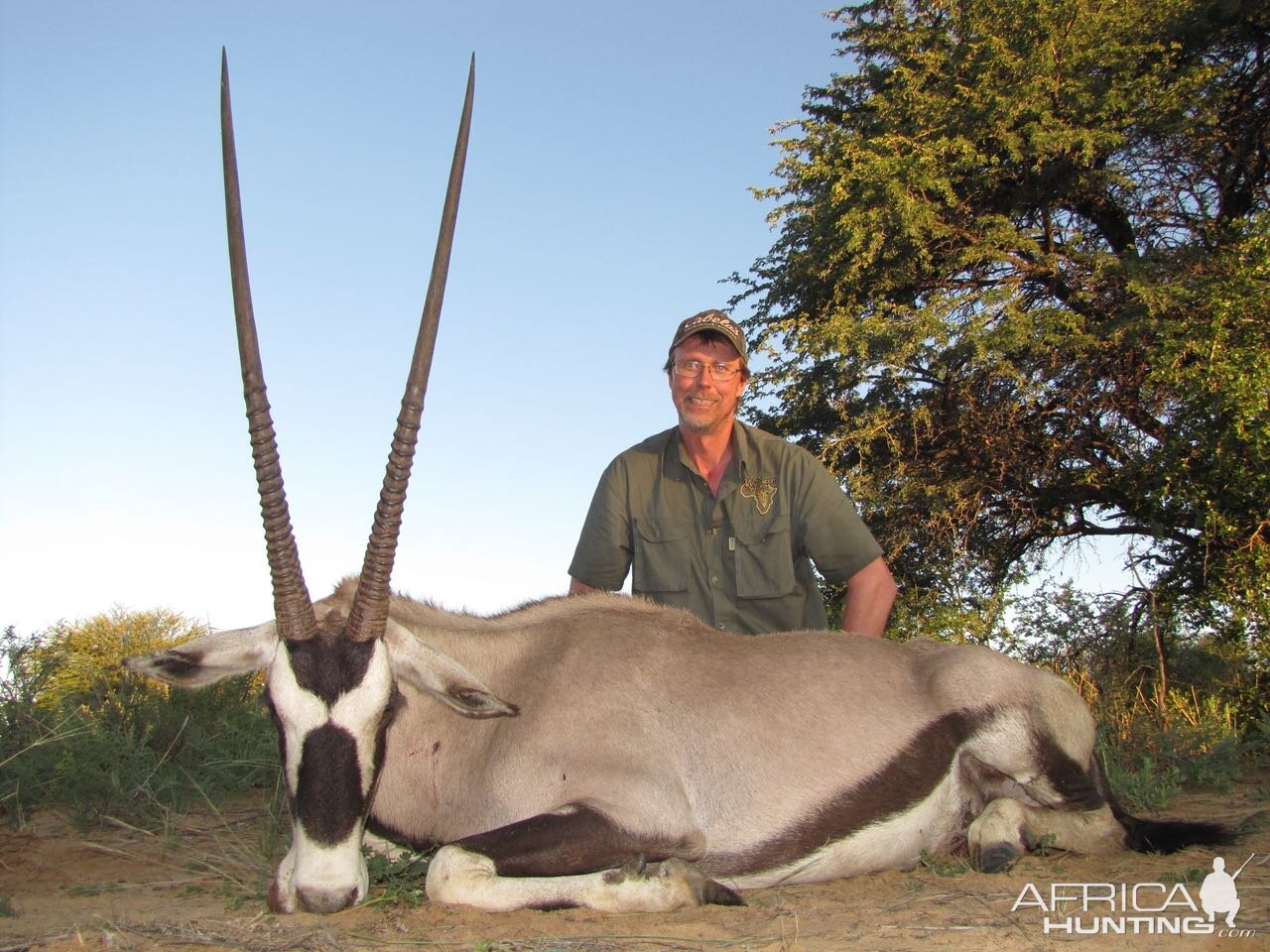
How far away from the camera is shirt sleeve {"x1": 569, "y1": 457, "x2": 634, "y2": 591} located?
662 cm

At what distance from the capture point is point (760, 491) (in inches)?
251

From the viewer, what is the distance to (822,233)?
15.0m

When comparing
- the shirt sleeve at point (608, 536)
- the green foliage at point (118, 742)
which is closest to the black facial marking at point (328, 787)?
the green foliage at point (118, 742)

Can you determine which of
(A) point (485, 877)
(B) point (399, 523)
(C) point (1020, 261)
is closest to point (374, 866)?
(A) point (485, 877)

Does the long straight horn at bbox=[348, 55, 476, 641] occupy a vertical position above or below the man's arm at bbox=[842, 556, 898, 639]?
above

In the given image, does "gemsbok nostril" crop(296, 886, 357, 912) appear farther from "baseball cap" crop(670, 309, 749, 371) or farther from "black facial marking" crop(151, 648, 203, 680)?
"baseball cap" crop(670, 309, 749, 371)

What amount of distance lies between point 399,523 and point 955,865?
2.52 meters

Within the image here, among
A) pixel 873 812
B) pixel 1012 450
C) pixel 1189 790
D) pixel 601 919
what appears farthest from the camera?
pixel 1012 450

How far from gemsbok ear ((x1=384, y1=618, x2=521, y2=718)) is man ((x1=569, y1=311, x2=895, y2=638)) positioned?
79.9 inches

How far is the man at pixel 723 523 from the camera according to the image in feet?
20.6

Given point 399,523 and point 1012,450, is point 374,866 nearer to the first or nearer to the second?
point 399,523

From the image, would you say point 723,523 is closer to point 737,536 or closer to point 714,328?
point 737,536

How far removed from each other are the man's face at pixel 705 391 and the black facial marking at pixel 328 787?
11.0ft

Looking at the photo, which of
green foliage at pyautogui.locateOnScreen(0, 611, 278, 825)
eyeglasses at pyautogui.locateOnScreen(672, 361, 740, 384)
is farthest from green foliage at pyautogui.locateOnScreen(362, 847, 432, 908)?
eyeglasses at pyautogui.locateOnScreen(672, 361, 740, 384)
